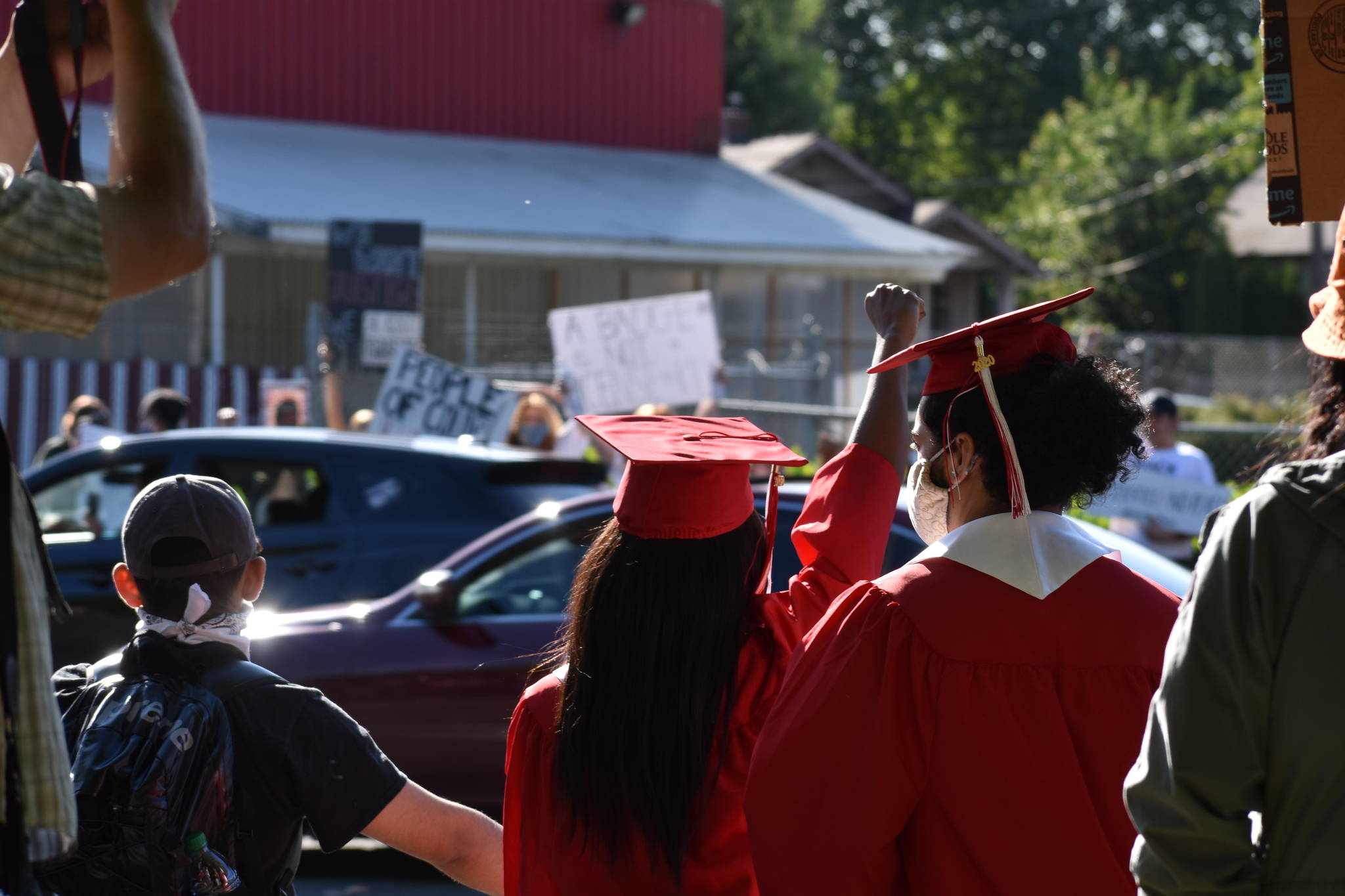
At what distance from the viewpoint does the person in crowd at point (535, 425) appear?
34.5 feet

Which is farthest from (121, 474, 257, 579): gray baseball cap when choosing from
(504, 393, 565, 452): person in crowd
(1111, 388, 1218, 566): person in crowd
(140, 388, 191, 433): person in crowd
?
(140, 388, 191, 433): person in crowd

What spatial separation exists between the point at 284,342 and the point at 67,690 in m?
20.0

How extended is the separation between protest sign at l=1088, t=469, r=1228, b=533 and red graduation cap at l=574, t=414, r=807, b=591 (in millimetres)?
6511

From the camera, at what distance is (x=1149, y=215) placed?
40969mm

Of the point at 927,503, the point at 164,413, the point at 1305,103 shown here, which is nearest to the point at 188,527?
the point at 927,503

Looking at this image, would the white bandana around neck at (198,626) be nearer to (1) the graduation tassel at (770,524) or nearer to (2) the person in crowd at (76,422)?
(1) the graduation tassel at (770,524)

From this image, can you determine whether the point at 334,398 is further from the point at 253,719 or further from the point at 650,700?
the point at 650,700

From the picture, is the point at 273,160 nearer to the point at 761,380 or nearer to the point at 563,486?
the point at 761,380

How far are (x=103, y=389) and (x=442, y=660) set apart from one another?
36.9 ft

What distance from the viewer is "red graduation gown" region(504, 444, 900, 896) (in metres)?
2.54

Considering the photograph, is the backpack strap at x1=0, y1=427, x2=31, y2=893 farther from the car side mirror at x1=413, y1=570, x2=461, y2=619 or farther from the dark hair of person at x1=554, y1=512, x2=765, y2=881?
the car side mirror at x1=413, y1=570, x2=461, y2=619

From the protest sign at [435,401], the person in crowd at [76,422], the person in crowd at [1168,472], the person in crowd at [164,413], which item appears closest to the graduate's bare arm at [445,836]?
the person in crowd at [1168,472]

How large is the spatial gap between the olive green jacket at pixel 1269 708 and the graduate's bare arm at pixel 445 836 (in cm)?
125

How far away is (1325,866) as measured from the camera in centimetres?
185
